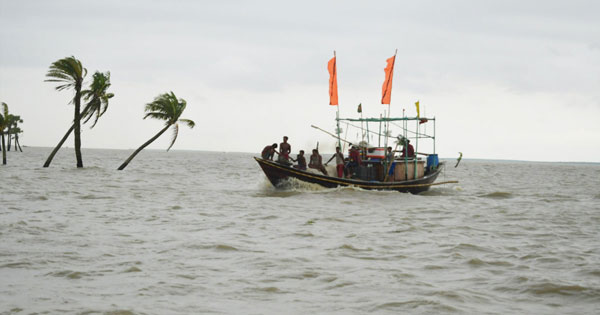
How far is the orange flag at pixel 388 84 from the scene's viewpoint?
75.4ft

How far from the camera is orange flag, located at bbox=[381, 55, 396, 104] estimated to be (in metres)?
23.0

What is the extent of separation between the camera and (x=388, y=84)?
22984mm

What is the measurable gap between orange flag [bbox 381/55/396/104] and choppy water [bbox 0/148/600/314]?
786cm

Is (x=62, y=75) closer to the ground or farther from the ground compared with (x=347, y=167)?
farther from the ground

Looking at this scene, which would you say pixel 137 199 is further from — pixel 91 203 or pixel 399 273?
pixel 399 273

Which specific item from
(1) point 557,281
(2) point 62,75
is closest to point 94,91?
(2) point 62,75

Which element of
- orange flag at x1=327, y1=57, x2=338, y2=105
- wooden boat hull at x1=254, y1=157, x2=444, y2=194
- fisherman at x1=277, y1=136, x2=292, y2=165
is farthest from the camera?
orange flag at x1=327, y1=57, x2=338, y2=105

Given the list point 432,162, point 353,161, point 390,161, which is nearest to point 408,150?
point 390,161

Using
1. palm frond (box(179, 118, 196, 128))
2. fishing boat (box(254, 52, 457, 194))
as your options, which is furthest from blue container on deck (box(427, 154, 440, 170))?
palm frond (box(179, 118, 196, 128))

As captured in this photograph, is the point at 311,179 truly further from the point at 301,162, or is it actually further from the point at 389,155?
the point at 389,155

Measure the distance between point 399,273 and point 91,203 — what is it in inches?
461

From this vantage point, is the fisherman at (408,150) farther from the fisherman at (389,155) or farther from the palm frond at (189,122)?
the palm frond at (189,122)

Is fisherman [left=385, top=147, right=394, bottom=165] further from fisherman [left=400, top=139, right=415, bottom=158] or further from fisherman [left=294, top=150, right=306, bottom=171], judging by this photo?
fisherman [left=294, top=150, right=306, bottom=171]

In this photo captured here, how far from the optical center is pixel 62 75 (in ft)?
115
